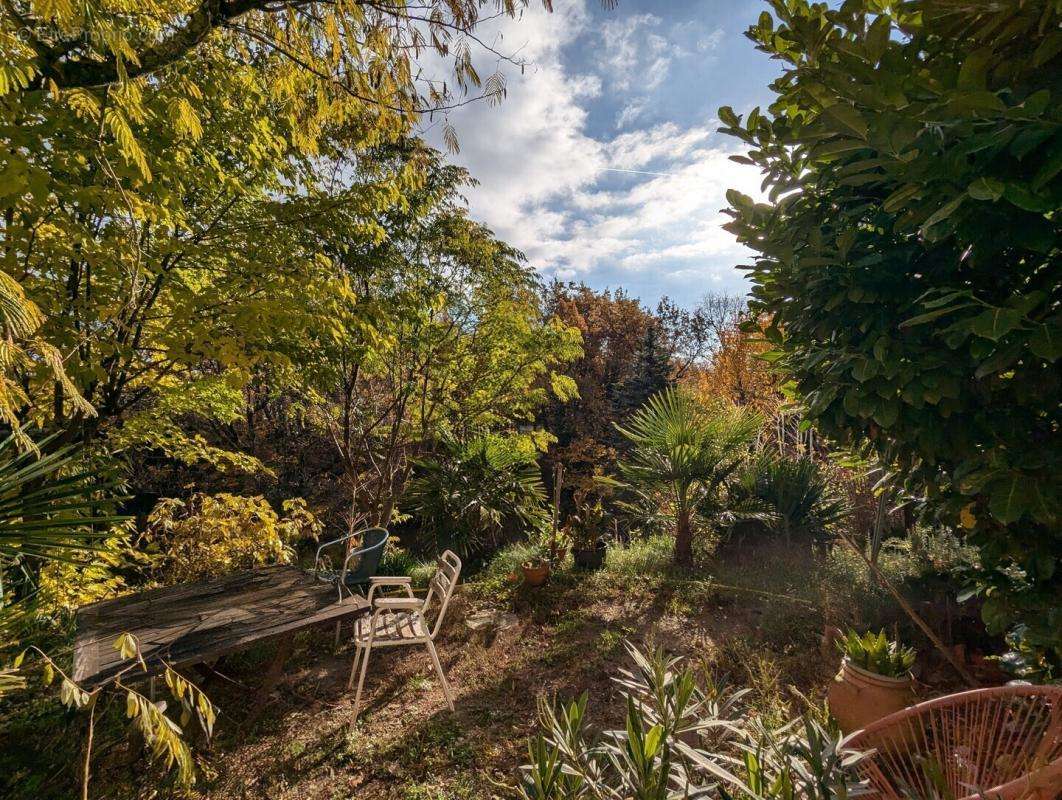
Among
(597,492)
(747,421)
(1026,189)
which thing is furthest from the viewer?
(597,492)

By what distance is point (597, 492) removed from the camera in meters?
11.0

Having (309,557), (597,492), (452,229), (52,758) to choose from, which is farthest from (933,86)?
(597,492)

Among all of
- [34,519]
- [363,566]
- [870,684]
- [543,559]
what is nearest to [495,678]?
[363,566]

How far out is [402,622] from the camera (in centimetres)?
317

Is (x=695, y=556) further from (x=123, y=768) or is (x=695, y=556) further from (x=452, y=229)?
(x=123, y=768)

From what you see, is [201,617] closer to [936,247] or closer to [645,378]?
[936,247]

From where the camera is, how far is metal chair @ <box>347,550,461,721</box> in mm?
2791

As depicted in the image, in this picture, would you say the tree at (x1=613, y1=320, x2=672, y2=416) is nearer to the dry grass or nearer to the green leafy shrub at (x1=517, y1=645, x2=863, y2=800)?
the dry grass

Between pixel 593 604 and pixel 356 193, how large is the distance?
431 cm

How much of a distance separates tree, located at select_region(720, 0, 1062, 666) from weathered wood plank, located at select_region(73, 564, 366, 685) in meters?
2.94

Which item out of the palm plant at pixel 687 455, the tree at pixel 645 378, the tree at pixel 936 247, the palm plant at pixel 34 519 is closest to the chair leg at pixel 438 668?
the palm plant at pixel 34 519

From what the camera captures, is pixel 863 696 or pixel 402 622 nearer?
pixel 863 696

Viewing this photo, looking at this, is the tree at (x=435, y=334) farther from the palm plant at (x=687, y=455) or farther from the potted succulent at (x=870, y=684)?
the potted succulent at (x=870, y=684)

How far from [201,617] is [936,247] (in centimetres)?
393
